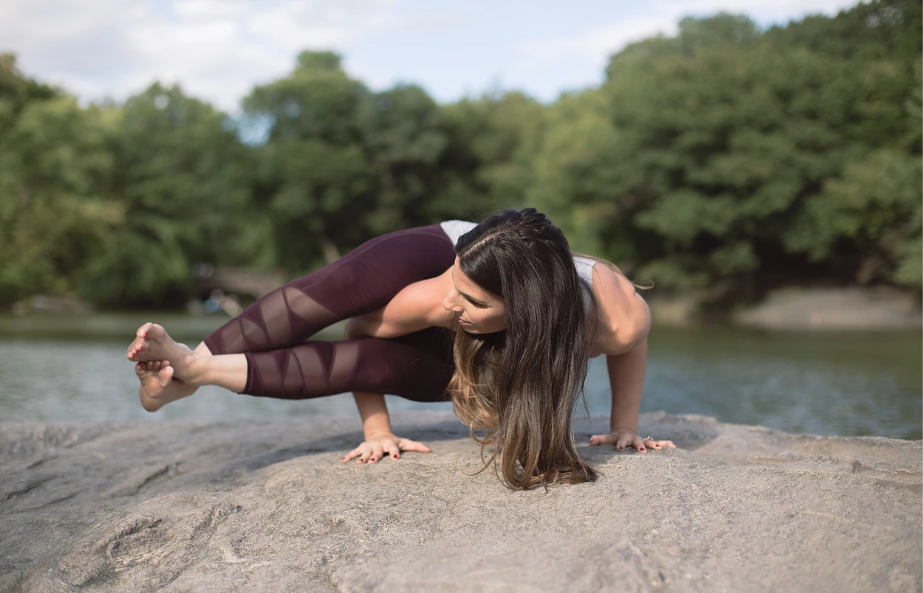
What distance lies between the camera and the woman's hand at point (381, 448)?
121 inches

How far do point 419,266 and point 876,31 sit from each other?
923 inches

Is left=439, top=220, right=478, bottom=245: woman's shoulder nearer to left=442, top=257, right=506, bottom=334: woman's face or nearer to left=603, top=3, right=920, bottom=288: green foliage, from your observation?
left=442, top=257, right=506, bottom=334: woman's face

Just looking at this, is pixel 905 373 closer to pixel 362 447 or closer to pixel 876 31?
pixel 362 447

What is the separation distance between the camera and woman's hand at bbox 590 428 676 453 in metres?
3.04

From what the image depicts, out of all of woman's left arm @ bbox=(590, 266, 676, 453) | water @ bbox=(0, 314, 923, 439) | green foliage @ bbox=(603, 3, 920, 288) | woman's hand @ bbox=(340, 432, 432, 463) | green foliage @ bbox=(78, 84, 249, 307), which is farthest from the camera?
green foliage @ bbox=(78, 84, 249, 307)

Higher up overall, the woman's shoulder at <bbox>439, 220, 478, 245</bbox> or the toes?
the woman's shoulder at <bbox>439, 220, 478, 245</bbox>

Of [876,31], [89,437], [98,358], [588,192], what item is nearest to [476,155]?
[588,192]

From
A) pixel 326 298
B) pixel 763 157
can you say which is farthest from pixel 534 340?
pixel 763 157

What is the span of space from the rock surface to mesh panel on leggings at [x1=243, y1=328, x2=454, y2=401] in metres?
0.29

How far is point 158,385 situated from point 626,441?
1.78m

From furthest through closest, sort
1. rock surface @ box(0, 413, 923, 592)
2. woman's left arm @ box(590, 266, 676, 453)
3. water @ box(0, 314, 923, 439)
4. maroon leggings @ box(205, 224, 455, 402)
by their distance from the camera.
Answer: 1. water @ box(0, 314, 923, 439)
2. maroon leggings @ box(205, 224, 455, 402)
3. woman's left arm @ box(590, 266, 676, 453)
4. rock surface @ box(0, 413, 923, 592)

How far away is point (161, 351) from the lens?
9.12 ft

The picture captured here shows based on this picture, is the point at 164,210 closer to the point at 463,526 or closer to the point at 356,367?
the point at 356,367

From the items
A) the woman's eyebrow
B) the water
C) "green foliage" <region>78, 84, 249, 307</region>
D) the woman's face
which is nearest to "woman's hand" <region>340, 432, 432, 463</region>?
the woman's face
